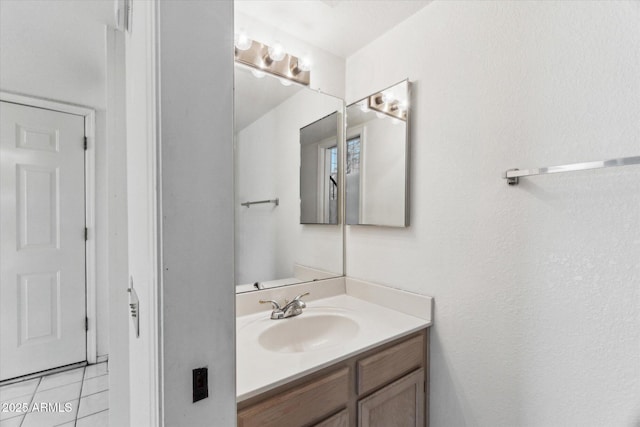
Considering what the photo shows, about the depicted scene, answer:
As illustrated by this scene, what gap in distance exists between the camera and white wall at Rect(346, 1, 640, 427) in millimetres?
861

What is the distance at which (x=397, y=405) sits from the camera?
1.20 metres

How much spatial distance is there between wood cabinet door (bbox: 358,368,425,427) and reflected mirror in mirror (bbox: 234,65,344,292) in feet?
2.20

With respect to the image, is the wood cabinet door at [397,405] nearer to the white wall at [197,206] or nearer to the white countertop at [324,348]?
the white countertop at [324,348]

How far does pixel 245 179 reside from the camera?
147 centimetres

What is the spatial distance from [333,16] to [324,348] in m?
1.47

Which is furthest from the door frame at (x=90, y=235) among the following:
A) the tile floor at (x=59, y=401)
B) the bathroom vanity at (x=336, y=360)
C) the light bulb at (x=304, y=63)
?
the light bulb at (x=304, y=63)

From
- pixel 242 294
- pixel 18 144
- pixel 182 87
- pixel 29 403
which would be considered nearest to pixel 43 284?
pixel 29 403

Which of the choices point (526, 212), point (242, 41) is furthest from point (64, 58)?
point (526, 212)

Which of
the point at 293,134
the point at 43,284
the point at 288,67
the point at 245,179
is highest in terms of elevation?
the point at 288,67

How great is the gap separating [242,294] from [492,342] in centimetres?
106

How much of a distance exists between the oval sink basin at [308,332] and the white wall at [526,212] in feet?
1.23

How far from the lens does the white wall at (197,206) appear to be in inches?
20.2

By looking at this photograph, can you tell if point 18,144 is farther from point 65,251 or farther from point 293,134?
point 293,134

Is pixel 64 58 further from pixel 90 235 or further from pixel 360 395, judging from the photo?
pixel 360 395
